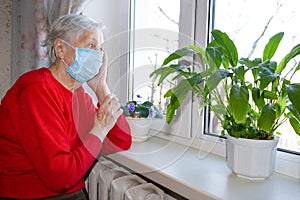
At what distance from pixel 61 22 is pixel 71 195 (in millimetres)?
675

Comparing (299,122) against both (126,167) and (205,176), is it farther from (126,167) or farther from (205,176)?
(126,167)

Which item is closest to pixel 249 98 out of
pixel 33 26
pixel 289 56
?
pixel 289 56

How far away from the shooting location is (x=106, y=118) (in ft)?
3.84

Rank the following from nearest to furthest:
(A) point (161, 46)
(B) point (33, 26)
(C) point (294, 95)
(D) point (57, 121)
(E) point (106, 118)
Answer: (C) point (294, 95), (D) point (57, 121), (E) point (106, 118), (A) point (161, 46), (B) point (33, 26)

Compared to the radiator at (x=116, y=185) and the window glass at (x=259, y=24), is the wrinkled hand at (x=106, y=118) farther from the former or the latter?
the window glass at (x=259, y=24)

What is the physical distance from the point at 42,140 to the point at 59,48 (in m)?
0.38

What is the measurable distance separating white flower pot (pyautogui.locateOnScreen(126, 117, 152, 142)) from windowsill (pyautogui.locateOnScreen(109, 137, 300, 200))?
0.19ft

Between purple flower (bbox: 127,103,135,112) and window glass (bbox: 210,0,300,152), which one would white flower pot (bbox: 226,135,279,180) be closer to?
window glass (bbox: 210,0,300,152)

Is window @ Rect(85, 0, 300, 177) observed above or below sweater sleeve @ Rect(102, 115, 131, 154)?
above

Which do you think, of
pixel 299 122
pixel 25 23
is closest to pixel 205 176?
pixel 299 122

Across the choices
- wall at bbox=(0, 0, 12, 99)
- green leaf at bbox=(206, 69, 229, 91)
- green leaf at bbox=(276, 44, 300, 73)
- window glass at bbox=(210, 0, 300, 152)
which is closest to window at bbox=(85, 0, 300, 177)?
window glass at bbox=(210, 0, 300, 152)

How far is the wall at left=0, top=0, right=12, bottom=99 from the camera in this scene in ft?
7.66

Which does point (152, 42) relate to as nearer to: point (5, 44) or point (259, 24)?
point (259, 24)

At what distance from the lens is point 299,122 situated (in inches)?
35.8
